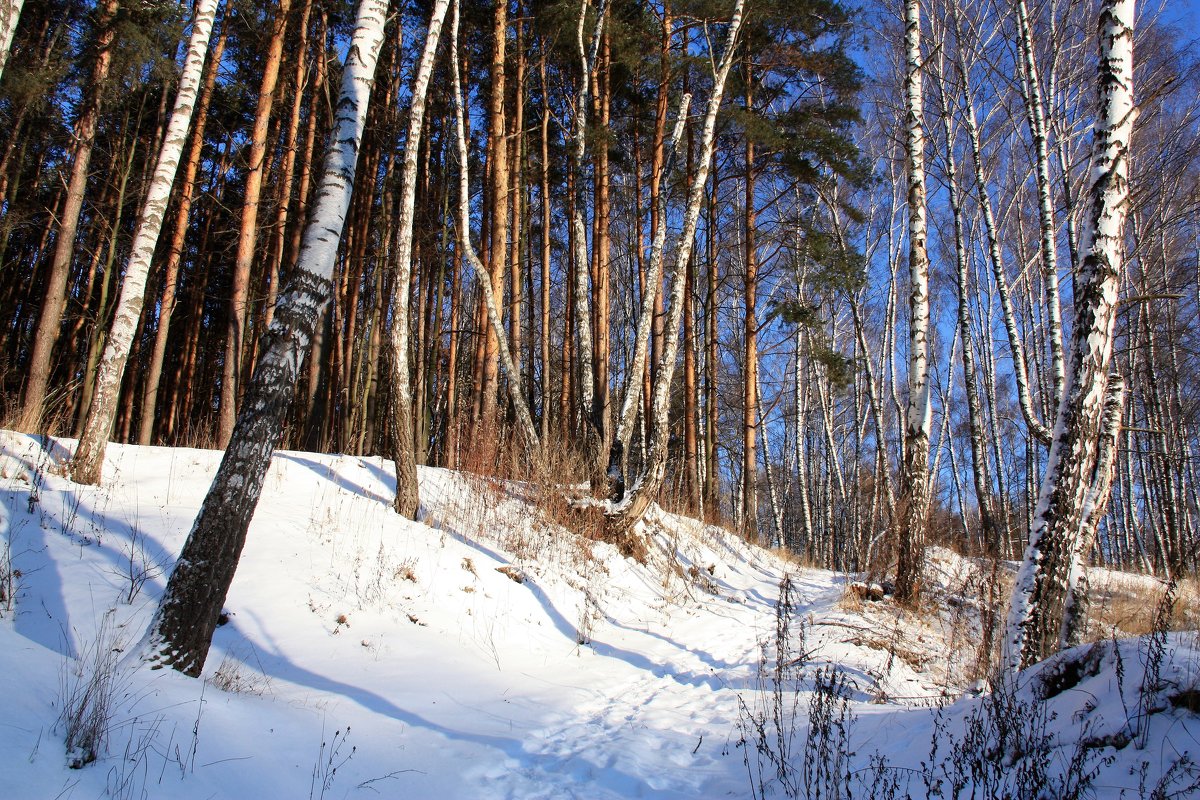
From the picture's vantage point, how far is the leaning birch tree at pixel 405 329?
6895 mm

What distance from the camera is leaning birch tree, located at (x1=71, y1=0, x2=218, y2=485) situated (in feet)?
18.9

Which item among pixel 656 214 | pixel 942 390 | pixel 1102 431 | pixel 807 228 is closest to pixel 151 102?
pixel 656 214

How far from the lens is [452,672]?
4391 mm

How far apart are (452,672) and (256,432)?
2.18 m

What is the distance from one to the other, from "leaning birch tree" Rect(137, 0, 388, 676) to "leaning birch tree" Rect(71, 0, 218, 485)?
319cm

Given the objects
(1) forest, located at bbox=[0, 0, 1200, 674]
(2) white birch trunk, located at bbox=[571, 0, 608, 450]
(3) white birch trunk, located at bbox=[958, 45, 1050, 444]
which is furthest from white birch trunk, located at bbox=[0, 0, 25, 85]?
(3) white birch trunk, located at bbox=[958, 45, 1050, 444]

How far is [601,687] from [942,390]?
18.0 metres

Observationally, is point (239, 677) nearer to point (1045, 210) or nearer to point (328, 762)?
point (328, 762)

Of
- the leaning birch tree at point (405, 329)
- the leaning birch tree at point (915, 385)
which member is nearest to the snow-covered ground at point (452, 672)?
the leaning birch tree at point (405, 329)

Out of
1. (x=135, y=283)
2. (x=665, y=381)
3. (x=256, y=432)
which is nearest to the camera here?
(x=256, y=432)

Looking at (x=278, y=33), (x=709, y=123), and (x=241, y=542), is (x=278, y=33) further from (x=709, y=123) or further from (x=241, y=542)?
(x=241, y=542)

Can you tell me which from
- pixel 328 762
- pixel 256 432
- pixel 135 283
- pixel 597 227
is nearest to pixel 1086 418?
pixel 328 762

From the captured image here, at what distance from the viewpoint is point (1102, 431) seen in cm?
389

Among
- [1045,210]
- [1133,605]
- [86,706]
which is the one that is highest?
[1045,210]
